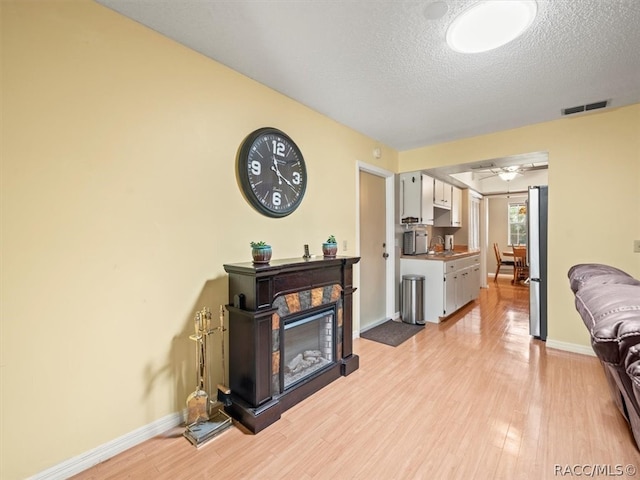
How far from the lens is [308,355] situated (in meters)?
2.40

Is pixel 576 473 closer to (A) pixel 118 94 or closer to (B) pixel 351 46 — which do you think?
(B) pixel 351 46

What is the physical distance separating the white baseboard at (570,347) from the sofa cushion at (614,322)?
2280 mm

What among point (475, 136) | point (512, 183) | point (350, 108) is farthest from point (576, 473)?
Result: point (512, 183)

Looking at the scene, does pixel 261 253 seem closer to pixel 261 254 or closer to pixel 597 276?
pixel 261 254

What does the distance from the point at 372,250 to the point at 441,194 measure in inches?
74.9

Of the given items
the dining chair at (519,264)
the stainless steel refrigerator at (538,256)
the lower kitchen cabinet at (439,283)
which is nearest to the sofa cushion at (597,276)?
the stainless steel refrigerator at (538,256)

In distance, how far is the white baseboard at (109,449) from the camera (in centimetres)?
→ 143

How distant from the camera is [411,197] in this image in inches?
164

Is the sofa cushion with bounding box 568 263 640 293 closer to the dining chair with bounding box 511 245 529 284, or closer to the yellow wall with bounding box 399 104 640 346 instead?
the yellow wall with bounding box 399 104 640 346

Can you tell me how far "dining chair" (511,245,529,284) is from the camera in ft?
21.5

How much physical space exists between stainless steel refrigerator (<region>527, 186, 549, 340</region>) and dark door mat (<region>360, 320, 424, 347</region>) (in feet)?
4.24

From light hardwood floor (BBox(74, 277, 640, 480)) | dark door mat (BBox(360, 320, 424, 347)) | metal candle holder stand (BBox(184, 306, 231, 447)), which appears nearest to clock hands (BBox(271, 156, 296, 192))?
metal candle holder stand (BBox(184, 306, 231, 447))

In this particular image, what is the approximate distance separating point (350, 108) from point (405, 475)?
2868 millimetres

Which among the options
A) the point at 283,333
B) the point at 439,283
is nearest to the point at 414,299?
the point at 439,283
